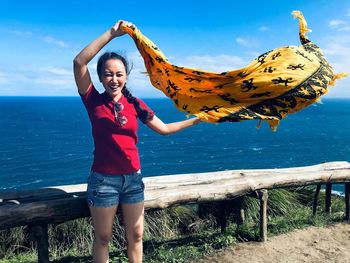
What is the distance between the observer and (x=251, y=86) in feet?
14.4

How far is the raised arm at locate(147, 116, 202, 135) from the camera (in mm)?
4113

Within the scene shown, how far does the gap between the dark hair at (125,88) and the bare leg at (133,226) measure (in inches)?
37.0

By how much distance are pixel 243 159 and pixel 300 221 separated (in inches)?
1628

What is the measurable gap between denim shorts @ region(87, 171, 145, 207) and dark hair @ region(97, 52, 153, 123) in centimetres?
63

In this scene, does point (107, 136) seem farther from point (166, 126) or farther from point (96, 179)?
point (166, 126)

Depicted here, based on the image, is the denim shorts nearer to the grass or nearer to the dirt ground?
the grass

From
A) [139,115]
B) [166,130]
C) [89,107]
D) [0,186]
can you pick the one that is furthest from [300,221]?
[0,186]

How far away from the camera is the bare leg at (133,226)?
3887 mm

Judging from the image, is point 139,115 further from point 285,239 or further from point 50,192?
point 285,239

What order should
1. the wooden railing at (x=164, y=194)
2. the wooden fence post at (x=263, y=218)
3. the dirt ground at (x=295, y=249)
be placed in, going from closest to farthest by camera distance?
the wooden railing at (x=164, y=194) → the dirt ground at (x=295, y=249) → the wooden fence post at (x=263, y=218)

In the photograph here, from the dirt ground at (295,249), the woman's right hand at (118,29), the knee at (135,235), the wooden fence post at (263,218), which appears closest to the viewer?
the woman's right hand at (118,29)

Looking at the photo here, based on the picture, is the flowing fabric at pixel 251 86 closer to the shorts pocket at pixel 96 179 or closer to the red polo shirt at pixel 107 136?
the red polo shirt at pixel 107 136

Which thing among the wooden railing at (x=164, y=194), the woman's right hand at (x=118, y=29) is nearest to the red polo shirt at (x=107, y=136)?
A: the woman's right hand at (x=118, y=29)

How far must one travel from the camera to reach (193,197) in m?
5.24
